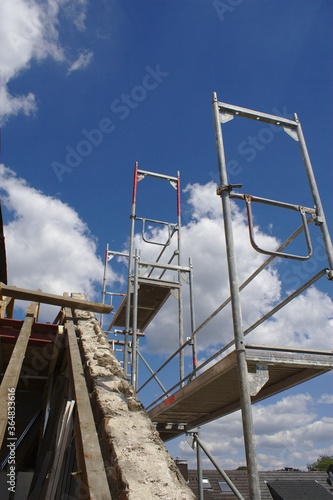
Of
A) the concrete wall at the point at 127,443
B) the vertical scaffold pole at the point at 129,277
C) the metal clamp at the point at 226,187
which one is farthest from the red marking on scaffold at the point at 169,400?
the metal clamp at the point at 226,187

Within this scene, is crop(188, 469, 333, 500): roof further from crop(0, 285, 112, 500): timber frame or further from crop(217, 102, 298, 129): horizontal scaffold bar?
crop(217, 102, 298, 129): horizontal scaffold bar

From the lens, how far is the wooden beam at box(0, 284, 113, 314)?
5.59 meters

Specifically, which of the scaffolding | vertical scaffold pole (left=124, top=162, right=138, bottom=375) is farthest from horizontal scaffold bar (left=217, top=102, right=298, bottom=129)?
vertical scaffold pole (left=124, top=162, right=138, bottom=375)

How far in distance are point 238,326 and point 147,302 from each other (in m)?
6.54

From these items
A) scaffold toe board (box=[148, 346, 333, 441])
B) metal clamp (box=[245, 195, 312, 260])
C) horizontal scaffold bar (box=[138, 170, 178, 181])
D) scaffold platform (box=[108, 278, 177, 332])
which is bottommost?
scaffold toe board (box=[148, 346, 333, 441])

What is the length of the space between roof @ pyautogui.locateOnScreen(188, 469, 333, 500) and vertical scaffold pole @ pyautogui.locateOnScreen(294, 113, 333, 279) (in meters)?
10.3

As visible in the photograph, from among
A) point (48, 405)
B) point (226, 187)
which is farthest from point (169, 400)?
point (226, 187)

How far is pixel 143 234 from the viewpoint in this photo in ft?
31.9

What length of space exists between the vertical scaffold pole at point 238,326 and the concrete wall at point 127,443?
0.87m

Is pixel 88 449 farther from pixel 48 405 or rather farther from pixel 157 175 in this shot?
pixel 157 175

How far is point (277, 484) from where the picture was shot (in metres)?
14.5

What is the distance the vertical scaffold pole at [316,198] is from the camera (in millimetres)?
3910

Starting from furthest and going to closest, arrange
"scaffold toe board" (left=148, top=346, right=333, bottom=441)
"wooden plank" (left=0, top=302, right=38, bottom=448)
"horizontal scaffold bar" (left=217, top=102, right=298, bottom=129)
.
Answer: "horizontal scaffold bar" (left=217, top=102, right=298, bottom=129)
"scaffold toe board" (left=148, top=346, right=333, bottom=441)
"wooden plank" (left=0, top=302, right=38, bottom=448)

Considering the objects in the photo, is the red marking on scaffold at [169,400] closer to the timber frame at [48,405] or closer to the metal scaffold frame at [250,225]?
the timber frame at [48,405]
